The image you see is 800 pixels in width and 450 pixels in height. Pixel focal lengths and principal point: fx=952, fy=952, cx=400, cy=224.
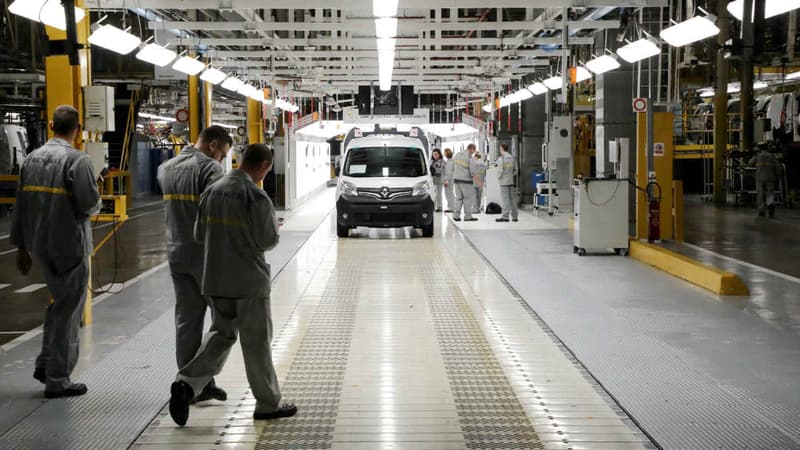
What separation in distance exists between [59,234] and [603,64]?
10187 mm

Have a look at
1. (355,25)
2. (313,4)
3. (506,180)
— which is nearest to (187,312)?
(313,4)

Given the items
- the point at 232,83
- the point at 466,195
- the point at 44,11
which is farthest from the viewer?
the point at 466,195

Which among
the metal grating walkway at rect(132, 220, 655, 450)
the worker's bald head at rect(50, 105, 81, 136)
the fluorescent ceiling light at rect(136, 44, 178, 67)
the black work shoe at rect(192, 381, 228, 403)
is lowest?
the metal grating walkway at rect(132, 220, 655, 450)

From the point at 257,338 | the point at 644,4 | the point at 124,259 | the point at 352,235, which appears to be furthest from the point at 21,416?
the point at 352,235

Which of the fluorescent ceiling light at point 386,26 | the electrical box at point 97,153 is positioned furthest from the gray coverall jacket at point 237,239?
the fluorescent ceiling light at point 386,26

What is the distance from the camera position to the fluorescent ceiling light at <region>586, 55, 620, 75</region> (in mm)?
13984

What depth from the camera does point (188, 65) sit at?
47.8 ft

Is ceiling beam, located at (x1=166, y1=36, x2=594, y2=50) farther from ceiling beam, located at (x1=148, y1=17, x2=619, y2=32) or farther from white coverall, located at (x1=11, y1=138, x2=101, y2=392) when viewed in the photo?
white coverall, located at (x1=11, y1=138, x2=101, y2=392)

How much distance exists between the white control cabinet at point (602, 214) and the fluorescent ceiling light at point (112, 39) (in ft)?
21.2

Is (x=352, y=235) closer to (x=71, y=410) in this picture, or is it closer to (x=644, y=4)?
(x=644, y=4)

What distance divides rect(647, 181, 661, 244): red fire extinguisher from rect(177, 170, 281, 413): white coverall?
417 inches

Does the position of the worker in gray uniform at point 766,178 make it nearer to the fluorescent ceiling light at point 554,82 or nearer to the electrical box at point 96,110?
the fluorescent ceiling light at point 554,82

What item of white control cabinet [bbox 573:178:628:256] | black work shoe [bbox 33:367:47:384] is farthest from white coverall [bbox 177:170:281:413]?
white control cabinet [bbox 573:178:628:256]

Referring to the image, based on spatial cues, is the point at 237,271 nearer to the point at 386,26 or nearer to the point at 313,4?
the point at 313,4
